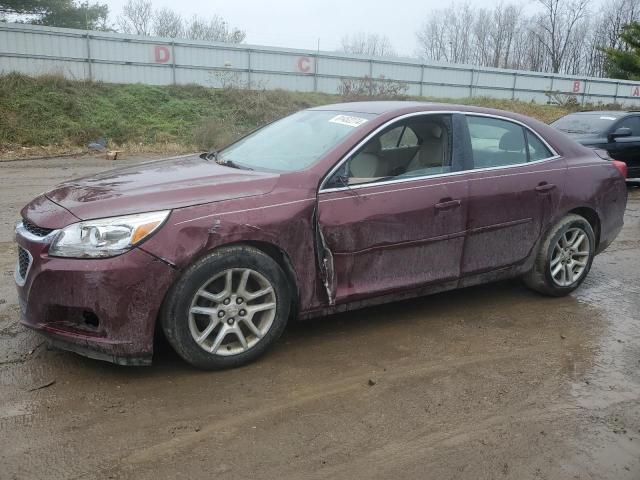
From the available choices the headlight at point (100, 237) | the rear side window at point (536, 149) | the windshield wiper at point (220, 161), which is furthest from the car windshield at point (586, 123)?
the headlight at point (100, 237)

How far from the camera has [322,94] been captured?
28000mm

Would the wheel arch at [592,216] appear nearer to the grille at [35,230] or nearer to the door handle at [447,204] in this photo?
the door handle at [447,204]

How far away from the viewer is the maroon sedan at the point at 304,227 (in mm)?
3303

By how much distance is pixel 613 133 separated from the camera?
36.6ft

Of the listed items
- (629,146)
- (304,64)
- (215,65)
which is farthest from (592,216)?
(304,64)

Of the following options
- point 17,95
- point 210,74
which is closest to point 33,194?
point 17,95

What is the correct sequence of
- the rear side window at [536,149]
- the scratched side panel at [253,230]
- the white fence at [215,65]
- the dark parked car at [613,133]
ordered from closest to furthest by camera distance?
the scratched side panel at [253,230] < the rear side window at [536,149] < the dark parked car at [613,133] < the white fence at [215,65]

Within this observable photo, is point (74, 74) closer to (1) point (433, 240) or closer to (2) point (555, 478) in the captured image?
(1) point (433, 240)

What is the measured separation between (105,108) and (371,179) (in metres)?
19.8

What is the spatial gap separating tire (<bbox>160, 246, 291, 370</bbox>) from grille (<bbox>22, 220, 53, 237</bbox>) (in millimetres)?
775

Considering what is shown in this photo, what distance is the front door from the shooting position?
3.90 m

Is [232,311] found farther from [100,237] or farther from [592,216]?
[592,216]

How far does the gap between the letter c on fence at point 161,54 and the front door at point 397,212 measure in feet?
74.6

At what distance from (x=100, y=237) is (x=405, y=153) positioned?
230 cm
